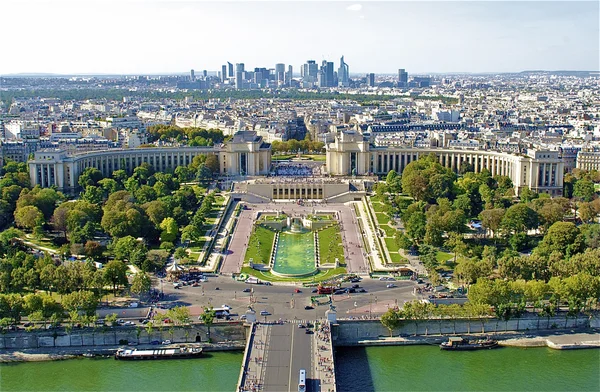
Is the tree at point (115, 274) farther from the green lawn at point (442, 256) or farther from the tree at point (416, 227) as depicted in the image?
the tree at point (416, 227)

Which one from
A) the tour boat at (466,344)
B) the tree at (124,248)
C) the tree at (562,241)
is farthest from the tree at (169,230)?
the tree at (562,241)

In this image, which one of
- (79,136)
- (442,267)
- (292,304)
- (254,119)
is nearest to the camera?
(292,304)

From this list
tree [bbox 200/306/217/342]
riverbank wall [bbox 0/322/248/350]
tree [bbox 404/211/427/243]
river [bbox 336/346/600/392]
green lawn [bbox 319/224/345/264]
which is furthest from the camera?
tree [bbox 404/211/427/243]

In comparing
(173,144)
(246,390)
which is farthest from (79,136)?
(246,390)

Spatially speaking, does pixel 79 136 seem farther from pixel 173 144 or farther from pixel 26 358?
pixel 26 358

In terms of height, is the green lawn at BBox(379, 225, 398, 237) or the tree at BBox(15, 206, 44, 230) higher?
the tree at BBox(15, 206, 44, 230)

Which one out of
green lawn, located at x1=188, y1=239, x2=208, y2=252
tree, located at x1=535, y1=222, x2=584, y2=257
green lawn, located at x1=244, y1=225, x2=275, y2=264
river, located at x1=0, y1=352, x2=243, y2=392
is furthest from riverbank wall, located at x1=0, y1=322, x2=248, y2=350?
tree, located at x1=535, y1=222, x2=584, y2=257

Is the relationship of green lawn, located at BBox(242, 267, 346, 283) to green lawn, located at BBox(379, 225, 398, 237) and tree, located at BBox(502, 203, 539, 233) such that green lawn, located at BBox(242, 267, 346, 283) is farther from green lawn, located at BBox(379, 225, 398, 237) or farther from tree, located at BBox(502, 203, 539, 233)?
tree, located at BBox(502, 203, 539, 233)
